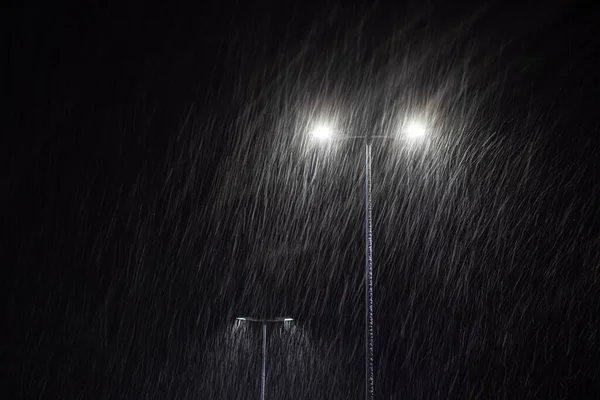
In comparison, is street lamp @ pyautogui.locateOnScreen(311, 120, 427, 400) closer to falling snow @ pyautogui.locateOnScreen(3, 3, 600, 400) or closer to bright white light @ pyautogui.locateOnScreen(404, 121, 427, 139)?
bright white light @ pyautogui.locateOnScreen(404, 121, 427, 139)

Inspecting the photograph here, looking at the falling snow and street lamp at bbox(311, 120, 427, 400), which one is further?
the falling snow

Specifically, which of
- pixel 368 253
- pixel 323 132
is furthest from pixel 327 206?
pixel 323 132

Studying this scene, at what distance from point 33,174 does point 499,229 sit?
3.13 metres

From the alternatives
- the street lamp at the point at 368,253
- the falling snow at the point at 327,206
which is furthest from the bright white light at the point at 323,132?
the falling snow at the point at 327,206

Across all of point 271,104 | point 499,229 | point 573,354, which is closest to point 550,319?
point 573,354

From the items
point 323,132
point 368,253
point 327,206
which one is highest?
point 323,132

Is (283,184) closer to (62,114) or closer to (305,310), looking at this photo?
(305,310)

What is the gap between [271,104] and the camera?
5.05 metres

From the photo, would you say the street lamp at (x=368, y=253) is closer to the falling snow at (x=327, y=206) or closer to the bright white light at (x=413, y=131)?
the bright white light at (x=413, y=131)

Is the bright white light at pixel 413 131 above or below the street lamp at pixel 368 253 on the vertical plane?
above

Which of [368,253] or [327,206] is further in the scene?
[327,206]

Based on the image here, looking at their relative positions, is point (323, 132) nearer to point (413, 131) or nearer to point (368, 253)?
point (413, 131)

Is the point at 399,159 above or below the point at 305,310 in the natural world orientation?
above

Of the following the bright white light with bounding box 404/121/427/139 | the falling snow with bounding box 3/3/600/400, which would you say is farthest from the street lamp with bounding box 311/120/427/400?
the falling snow with bounding box 3/3/600/400
